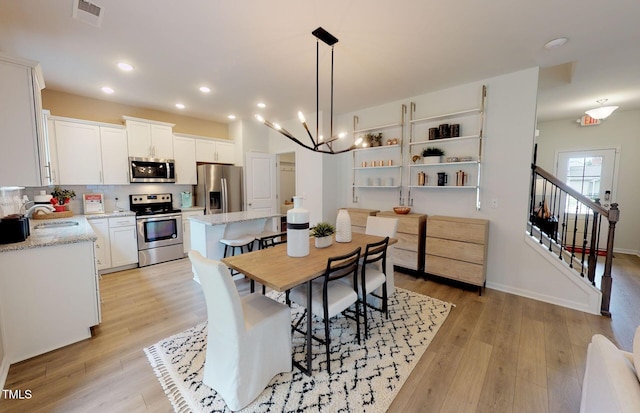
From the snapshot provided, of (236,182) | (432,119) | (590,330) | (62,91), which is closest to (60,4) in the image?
(62,91)

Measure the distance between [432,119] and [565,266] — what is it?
2.45 metres

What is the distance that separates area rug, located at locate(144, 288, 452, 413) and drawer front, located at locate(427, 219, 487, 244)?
1061 mm

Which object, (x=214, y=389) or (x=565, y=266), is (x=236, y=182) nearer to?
(x=214, y=389)

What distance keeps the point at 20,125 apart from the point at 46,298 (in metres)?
1.44

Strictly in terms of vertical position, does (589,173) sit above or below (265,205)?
above

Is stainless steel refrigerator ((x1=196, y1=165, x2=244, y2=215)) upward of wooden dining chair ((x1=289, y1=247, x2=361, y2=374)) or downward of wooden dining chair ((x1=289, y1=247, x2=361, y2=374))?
upward

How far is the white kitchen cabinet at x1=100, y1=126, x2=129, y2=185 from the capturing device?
414cm

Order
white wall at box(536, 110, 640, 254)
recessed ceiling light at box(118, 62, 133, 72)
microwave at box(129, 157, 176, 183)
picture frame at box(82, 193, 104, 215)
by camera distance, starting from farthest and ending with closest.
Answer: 1. white wall at box(536, 110, 640, 254)
2. microwave at box(129, 157, 176, 183)
3. picture frame at box(82, 193, 104, 215)
4. recessed ceiling light at box(118, 62, 133, 72)

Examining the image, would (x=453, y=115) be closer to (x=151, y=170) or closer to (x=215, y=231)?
(x=215, y=231)

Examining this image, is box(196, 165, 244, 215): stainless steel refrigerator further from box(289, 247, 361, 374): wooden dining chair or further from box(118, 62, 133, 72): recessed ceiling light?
box(289, 247, 361, 374): wooden dining chair

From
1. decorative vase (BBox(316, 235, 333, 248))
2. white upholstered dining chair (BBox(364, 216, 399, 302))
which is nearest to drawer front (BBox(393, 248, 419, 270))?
white upholstered dining chair (BBox(364, 216, 399, 302))

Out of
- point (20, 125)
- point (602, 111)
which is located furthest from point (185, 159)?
point (602, 111)

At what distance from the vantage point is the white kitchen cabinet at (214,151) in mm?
5203

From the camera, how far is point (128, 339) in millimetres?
2352
